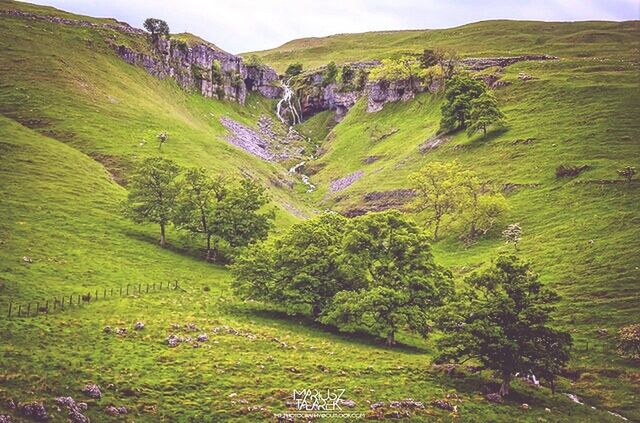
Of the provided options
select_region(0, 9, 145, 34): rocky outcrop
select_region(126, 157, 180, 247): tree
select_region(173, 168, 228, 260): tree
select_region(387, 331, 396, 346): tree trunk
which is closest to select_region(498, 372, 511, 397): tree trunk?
select_region(387, 331, 396, 346): tree trunk

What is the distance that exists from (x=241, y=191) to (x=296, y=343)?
126ft

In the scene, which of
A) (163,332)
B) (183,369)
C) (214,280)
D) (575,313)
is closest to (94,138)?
(214,280)

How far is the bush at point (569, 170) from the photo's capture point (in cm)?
10231

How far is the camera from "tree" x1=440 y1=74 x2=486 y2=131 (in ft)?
452

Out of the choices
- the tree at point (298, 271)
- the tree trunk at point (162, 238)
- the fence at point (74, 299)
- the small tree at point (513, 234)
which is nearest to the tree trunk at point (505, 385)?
the tree at point (298, 271)

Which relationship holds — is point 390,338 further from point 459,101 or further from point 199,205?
point 459,101

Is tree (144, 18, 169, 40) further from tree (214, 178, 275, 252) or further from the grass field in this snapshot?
tree (214, 178, 275, 252)

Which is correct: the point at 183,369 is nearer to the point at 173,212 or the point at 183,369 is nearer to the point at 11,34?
the point at 173,212

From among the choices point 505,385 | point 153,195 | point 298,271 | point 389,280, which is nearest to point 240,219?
point 153,195

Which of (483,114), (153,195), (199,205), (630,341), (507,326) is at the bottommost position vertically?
(630,341)

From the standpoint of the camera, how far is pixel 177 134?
135375 mm

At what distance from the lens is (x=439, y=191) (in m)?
107

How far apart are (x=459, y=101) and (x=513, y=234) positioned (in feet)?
181

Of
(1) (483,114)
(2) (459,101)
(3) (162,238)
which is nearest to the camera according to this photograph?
(3) (162,238)
